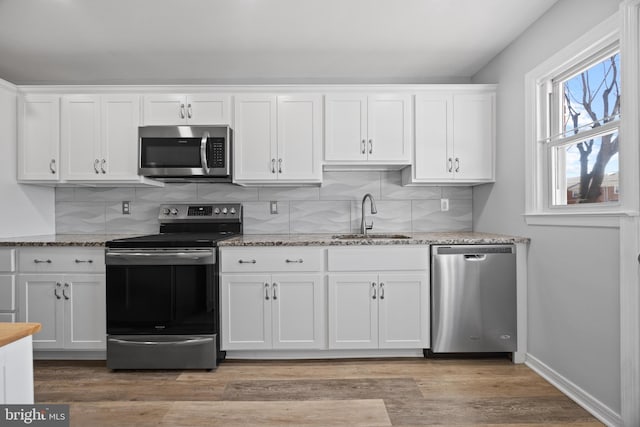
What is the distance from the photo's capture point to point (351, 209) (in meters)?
3.52

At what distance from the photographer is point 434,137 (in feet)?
10.3

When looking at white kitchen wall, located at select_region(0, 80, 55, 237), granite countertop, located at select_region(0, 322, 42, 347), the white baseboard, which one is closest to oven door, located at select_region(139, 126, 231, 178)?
white kitchen wall, located at select_region(0, 80, 55, 237)

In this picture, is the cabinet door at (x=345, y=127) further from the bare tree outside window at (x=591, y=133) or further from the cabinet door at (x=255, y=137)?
the bare tree outside window at (x=591, y=133)

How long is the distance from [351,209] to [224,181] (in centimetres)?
118

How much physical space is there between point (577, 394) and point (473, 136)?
196cm

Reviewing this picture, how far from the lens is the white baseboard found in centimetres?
193

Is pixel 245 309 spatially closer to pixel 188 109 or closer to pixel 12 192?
pixel 188 109

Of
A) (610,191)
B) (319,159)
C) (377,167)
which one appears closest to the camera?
(610,191)

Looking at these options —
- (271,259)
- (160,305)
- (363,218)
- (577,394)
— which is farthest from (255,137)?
(577,394)

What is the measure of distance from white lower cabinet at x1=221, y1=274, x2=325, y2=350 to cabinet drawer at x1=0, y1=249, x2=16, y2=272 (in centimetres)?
156

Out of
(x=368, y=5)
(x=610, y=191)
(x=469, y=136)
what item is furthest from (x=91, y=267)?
(x=610, y=191)

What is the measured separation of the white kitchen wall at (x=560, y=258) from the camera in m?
1.95

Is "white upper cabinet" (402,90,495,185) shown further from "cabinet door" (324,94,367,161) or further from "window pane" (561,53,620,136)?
"window pane" (561,53,620,136)

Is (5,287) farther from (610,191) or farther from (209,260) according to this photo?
(610,191)
